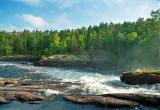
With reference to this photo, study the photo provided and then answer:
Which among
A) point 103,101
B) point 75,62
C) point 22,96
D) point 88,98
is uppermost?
point 75,62

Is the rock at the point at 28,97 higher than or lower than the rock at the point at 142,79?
lower

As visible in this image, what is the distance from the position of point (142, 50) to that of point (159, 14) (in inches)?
790

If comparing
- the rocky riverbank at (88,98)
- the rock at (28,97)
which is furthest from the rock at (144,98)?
the rock at (28,97)

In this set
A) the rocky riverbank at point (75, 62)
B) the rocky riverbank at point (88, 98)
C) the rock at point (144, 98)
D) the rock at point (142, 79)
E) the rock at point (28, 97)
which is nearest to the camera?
the rocky riverbank at point (88, 98)

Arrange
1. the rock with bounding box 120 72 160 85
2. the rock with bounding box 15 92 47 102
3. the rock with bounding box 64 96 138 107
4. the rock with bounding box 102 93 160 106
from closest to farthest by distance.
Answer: the rock with bounding box 64 96 138 107, the rock with bounding box 102 93 160 106, the rock with bounding box 15 92 47 102, the rock with bounding box 120 72 160 85

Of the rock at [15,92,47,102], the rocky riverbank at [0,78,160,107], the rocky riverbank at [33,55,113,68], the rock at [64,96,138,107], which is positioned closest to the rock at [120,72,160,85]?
the rocky riverbank at [0,78,160,107]

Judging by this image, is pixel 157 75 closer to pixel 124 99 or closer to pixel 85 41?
pixel 124 99

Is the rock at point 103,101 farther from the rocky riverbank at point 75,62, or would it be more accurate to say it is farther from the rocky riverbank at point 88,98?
the rocky riverbank at point 75,62

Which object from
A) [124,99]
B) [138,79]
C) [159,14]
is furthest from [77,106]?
[159,14]

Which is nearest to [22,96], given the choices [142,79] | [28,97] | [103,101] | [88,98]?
[28,97]

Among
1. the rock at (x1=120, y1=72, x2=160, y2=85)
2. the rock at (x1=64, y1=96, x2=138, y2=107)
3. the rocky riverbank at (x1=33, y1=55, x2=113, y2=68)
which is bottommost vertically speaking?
the rock at (x1=64, y1=96, x2=138, y2=107)

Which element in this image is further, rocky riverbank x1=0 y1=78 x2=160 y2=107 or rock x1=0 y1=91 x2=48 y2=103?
rock x1=0 y1=91 x2=48 y2=103

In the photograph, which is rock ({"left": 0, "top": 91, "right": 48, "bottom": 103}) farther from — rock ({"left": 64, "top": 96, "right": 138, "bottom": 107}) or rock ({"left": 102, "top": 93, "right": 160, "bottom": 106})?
rock ({"left": 102, "top": 93, "right": 160, "bottom": 106})

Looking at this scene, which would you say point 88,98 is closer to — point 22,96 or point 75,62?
point 22,96
